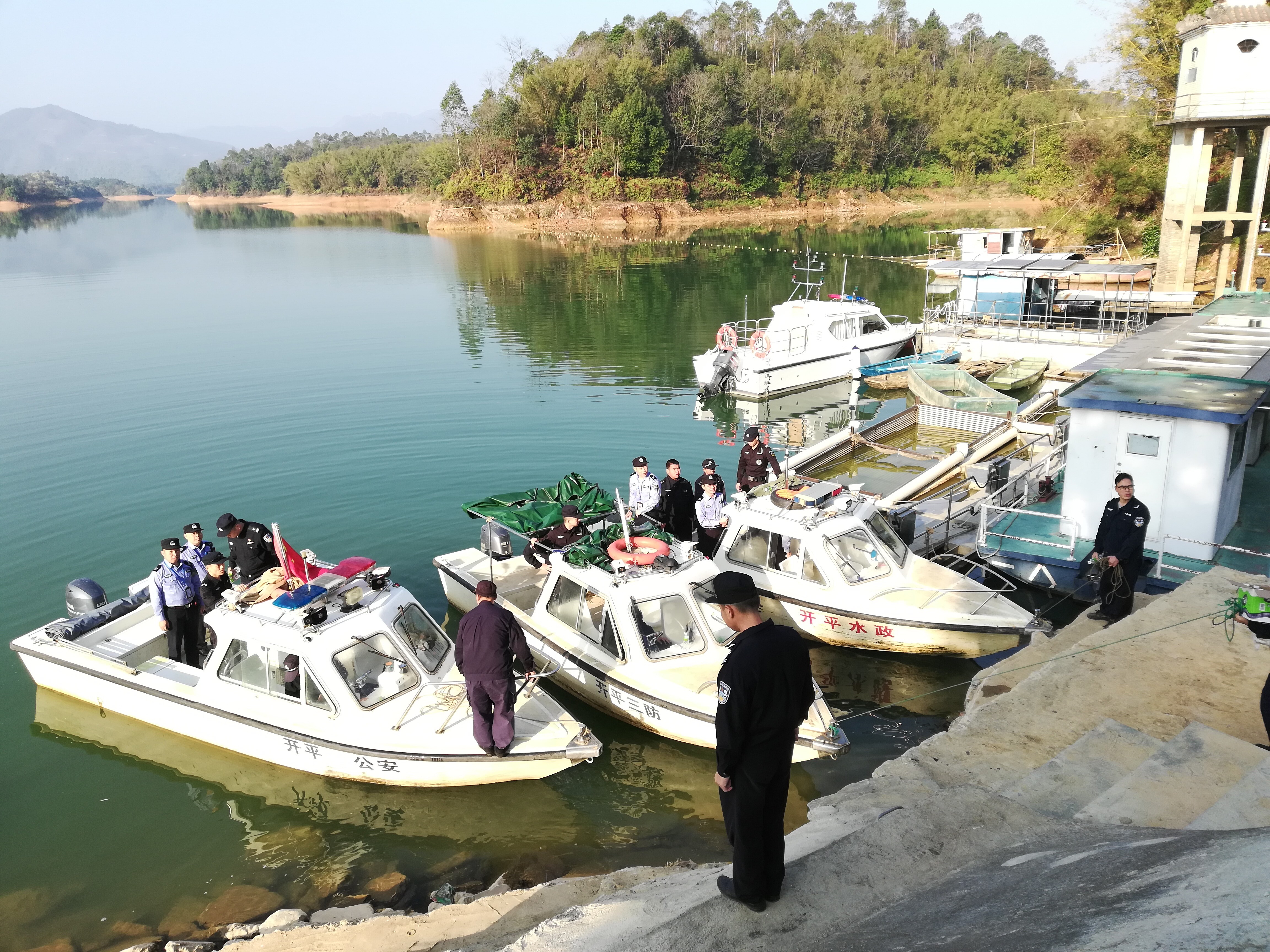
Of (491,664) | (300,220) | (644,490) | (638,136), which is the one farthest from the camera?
(300,220)

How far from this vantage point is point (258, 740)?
10273 mm

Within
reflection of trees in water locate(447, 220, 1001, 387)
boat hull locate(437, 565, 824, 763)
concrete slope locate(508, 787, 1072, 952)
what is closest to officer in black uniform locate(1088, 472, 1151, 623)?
boat hull locate(437, 565, 824, 763)

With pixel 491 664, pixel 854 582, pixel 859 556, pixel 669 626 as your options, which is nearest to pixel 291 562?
pixel 491 664

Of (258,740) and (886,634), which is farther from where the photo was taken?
(886,634)

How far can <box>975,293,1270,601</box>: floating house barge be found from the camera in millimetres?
12180

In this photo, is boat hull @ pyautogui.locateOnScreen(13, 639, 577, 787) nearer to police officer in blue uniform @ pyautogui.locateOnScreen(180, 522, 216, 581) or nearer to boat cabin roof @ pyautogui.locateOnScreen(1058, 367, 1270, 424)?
police officer in blue uniform @ pyautogui.locateOnScreen(180, 522, 216, 581)

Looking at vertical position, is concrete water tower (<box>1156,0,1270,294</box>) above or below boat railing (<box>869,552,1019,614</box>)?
above

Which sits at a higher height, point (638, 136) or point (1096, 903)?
point (638, 136)

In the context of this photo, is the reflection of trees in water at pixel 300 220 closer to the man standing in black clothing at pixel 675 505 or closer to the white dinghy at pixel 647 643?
the man standing in black clothing at pixel 675 505

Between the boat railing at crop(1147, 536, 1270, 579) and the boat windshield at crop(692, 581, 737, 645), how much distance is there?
587cm

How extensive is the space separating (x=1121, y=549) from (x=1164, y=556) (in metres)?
2.38

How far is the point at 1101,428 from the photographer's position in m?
13.0

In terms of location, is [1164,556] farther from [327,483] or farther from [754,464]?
[327,483]

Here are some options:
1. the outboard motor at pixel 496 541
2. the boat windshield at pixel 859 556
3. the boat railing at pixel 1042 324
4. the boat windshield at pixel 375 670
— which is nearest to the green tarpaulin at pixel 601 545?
the outboard motor at pixel 496 541
